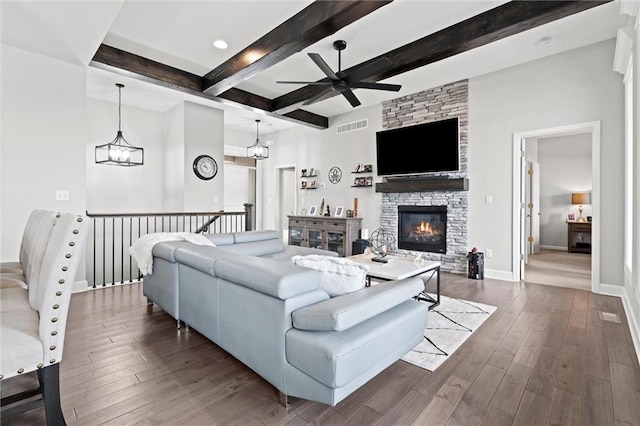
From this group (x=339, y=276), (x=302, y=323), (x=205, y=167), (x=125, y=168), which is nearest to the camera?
(x=302, y=323)

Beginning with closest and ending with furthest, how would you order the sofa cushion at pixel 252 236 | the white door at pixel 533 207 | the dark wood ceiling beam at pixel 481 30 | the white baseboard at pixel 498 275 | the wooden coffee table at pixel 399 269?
the dark wood ceiling beam at pixel 481 30 → the wooden coffee table at pixel 399 269 → the sofa cushion at pixel 252 236 → the white baseboard at pixel 498 275 → the white door at pixel 533 207

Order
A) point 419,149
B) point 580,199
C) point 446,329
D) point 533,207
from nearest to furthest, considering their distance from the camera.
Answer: point 446,329 < point 419,149 < point 580,199 < point 533,207

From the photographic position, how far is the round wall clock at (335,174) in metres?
7.03

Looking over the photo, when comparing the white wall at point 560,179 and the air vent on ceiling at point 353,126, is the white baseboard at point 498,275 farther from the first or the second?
the white wall at point 560,179

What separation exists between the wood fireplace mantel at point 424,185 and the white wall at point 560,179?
4415mm

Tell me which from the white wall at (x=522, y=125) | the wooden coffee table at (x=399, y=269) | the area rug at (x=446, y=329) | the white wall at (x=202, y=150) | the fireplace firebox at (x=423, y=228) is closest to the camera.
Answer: the area rug at (x=446, y=329)

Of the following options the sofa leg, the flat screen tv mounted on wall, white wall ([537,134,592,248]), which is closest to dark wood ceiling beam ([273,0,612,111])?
the flat screen tv mounted on wall

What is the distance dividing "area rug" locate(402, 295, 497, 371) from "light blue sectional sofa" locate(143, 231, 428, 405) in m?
0.27

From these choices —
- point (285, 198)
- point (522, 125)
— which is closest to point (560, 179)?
point (522, 125)

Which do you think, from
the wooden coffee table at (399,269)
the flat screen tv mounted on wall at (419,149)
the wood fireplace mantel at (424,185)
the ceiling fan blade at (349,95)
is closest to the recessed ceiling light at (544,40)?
the flat screen tv mounted on wall at (419,149)

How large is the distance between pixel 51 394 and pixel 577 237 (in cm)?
937

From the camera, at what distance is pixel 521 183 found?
4.73 m

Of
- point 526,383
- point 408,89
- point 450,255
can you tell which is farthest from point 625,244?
point 408,89

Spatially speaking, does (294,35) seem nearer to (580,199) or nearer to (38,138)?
(38,138)
